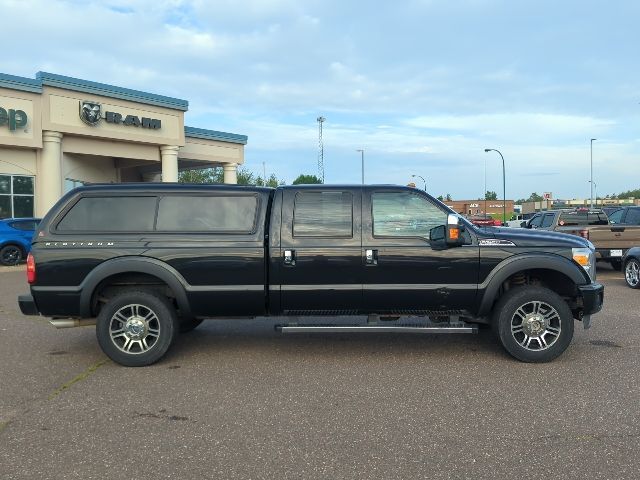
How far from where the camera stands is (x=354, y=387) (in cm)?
496

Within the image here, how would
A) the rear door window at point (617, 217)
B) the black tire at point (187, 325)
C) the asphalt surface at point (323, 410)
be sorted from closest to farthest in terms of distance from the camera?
the asphalt surface at point (323, 410)
the black tire at point (187, 325)
the rear door window at point (617, 217)

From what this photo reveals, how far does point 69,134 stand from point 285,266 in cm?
2195

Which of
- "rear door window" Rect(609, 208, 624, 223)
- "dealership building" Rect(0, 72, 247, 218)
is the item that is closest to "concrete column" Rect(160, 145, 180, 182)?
"dealership building" Rect(0, 72, 247, 218)

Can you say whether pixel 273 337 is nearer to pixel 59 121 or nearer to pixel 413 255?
pixel 413 255

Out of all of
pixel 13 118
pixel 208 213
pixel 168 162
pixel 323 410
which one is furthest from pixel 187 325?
pixel 168 162

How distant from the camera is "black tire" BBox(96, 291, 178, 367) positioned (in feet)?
18.6

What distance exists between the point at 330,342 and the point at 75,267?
301cm

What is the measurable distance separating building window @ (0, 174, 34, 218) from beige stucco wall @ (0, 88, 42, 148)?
1.69 m

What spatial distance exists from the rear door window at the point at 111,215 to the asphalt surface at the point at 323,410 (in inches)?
58.1

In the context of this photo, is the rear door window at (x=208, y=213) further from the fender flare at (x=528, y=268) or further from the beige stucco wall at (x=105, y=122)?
the beige stucco wall at (x=105, y=122)

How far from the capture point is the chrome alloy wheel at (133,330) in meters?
5.70

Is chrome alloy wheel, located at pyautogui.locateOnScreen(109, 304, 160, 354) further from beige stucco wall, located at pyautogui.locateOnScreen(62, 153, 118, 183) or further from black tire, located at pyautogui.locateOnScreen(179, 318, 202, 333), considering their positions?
beige stucco wall, located at pyautogui.locateOnScreen(62, 153, 118, 183)

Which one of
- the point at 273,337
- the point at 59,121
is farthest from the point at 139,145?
the point at 273,337

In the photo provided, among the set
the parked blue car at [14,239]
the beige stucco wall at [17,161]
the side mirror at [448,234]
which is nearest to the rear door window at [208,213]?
the side mirror at [448,234]
